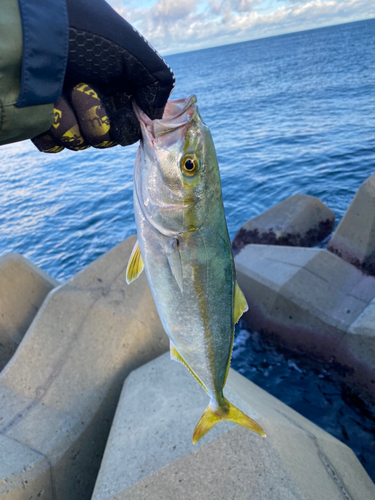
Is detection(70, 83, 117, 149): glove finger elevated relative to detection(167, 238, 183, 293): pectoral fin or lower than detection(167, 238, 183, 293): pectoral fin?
elevated

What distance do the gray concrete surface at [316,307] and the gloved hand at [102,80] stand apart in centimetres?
522

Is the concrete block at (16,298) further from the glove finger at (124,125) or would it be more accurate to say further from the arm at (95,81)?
the glove finger at (124,125)

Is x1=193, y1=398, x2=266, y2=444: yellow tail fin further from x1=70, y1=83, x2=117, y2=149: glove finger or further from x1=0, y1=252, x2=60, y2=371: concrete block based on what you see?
x1=0, y1=252, x2=60, y2=371: concrete block

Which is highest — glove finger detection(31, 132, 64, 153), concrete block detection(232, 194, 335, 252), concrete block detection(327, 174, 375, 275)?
glove finger detection(31, 132, 64, 153)

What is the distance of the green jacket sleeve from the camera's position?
5.72 ft

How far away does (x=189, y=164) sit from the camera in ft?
7.55

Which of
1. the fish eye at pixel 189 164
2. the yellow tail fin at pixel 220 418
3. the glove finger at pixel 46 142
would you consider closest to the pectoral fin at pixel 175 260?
the fish eye at pixel 189 164

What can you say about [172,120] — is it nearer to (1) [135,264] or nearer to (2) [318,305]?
(1) [135,264]

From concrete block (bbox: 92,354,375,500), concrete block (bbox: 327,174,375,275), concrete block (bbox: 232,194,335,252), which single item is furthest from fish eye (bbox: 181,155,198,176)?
concrete block (bbox: 232,194,335,252)

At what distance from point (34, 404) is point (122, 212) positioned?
42.1 feet

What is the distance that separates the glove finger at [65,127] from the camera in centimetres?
218

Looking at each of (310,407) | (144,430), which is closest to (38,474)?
(144,430)

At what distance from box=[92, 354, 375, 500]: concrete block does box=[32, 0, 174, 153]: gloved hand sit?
306 cm

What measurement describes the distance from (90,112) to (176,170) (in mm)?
630
